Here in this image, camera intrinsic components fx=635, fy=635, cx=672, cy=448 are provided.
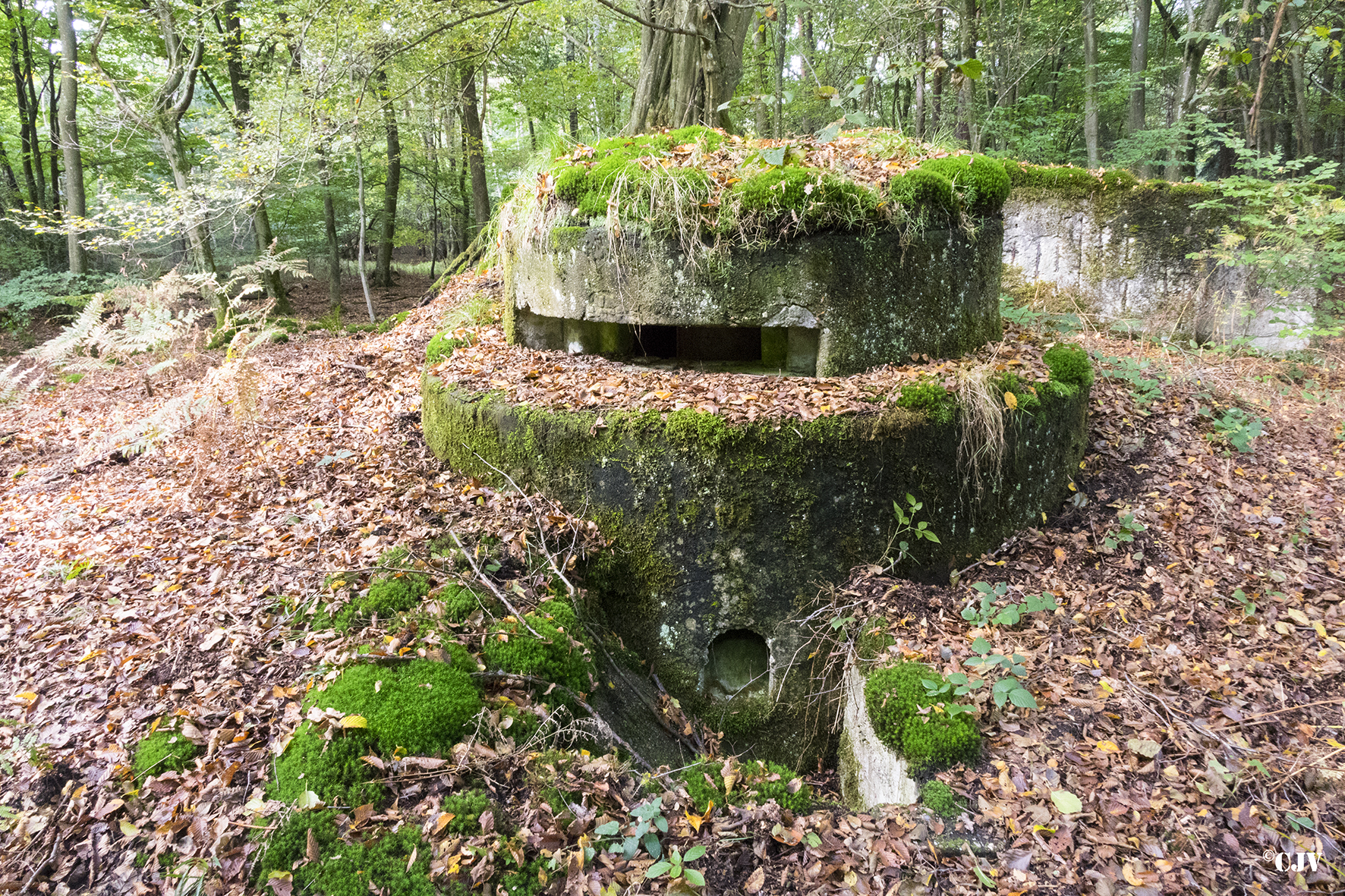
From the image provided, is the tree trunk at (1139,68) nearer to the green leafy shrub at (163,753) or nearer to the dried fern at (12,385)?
the green leafy shrub at (163,753)

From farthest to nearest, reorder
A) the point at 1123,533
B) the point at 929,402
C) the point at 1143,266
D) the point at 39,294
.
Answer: the point at 39,294
the point at 1143,266
the point at 1123,533
the point at 929,402

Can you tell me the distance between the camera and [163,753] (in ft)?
8.84

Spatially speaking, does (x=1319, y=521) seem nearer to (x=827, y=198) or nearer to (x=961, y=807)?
(x=961, y=807)

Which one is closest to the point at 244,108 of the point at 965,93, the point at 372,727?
the point at 965,93

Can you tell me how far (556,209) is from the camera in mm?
4844

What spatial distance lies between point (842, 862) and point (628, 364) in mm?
3593

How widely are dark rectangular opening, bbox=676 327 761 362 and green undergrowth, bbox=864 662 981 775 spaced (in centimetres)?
309

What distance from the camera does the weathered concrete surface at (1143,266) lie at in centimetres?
901

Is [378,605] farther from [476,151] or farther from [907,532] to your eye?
[476,151]

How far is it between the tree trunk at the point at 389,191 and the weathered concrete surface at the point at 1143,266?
1083 cm

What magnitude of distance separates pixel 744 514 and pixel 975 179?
2962mm

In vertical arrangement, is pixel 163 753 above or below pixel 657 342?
below

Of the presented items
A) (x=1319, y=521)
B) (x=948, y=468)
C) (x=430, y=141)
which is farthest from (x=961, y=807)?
(x=430, y=141)

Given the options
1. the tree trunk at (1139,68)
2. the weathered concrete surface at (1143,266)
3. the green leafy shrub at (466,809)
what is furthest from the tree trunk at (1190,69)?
the green leafy shrub at (466,809)
